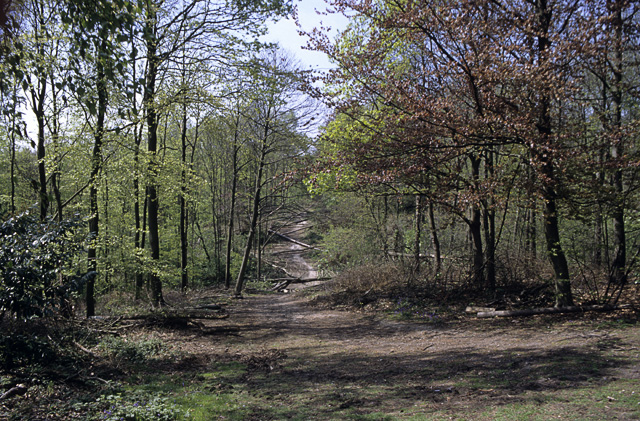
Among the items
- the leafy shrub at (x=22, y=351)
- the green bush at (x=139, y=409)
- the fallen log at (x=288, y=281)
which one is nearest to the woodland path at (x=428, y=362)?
the green bush at (x=139, y=409)

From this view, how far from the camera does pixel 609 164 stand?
7277 mm

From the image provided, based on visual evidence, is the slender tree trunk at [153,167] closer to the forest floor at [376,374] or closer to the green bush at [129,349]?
the forest floor at [376,374]

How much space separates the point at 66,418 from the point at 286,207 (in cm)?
1854

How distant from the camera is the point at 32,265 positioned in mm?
5598

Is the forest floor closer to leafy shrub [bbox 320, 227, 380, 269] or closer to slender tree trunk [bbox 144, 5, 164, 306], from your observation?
slender tree trunk [bbox 144, 5, 164, 306]

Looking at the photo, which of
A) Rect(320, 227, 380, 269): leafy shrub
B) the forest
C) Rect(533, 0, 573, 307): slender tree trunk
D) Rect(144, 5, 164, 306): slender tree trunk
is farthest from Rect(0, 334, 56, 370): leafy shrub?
Rect(320, 227, 380, 269): leafy shrub

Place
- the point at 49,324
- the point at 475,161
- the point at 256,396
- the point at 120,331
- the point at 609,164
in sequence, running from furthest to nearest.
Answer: the point at 475,161
the point at 120,331
the point at 609,164
the point at 49,324
the point at 256,396

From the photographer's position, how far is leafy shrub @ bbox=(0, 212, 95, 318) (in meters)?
5.38

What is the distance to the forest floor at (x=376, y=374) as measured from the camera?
4.42 metres

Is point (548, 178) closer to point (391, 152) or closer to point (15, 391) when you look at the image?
point (391, 152)

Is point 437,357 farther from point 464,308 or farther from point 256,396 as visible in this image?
point 464,308

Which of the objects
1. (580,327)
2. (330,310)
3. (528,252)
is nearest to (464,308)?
(528,252)

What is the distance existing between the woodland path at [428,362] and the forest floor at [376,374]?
0.02 metres

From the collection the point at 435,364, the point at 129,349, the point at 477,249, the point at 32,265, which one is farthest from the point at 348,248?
the point at 32,265
